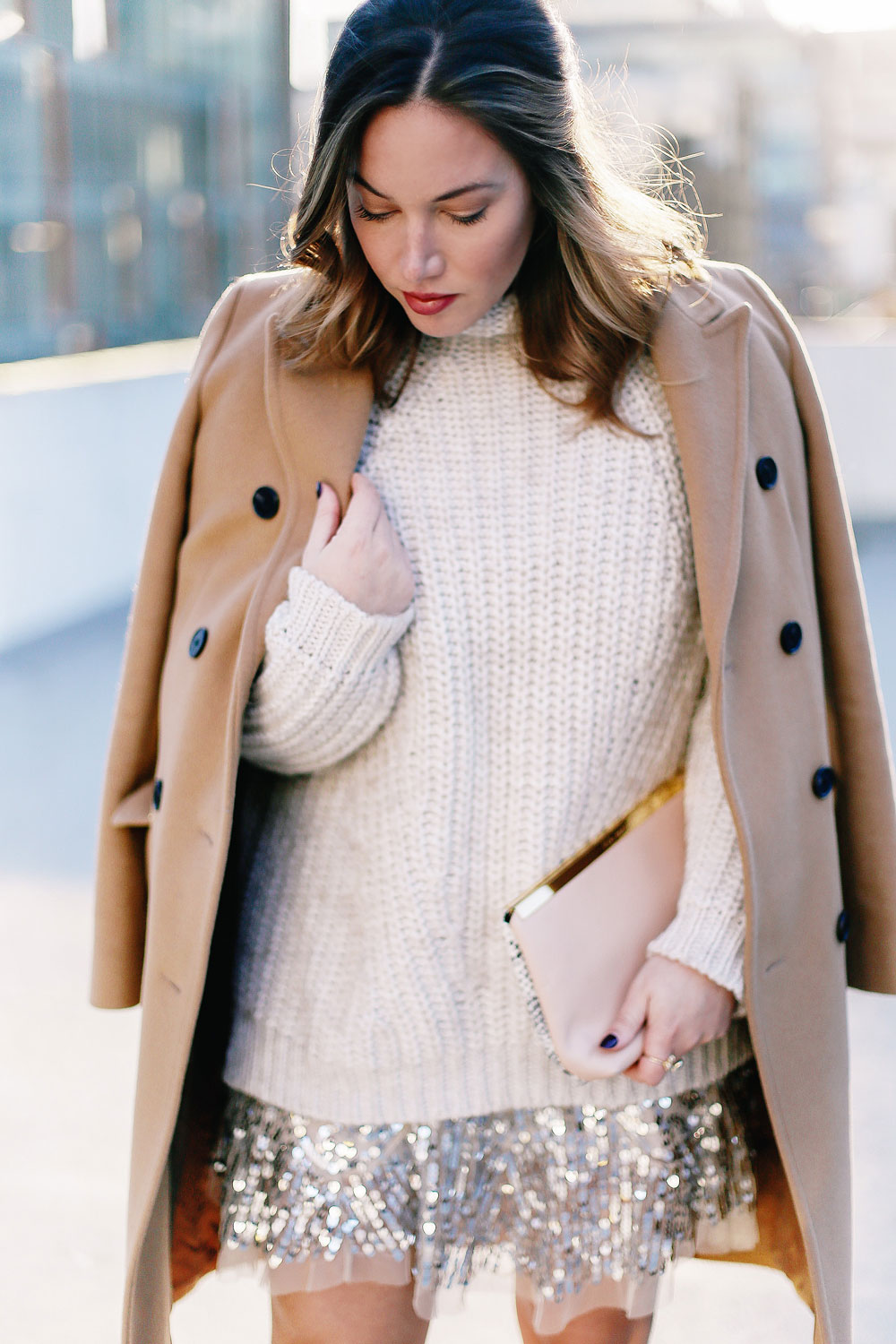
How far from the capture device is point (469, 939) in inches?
49.7

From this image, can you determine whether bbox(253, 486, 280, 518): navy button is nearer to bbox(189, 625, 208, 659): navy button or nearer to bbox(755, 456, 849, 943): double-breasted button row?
bbox(189, 625, 208, 659): navy button

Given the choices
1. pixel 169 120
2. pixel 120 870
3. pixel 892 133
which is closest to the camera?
pixel 120 870

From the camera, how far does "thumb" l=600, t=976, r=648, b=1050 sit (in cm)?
121

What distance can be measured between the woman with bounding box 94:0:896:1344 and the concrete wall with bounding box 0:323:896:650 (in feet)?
16.1

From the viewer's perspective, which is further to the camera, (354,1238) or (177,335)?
(177,335)

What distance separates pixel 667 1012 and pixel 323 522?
53 cm

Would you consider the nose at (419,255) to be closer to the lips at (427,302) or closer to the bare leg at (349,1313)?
the lips at (427,302)

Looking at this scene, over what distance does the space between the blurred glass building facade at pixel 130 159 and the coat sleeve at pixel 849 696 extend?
4312 millimetres

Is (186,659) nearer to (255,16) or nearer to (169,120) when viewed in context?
(169,120)

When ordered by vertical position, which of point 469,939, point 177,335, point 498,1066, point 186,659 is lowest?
point 498,1066

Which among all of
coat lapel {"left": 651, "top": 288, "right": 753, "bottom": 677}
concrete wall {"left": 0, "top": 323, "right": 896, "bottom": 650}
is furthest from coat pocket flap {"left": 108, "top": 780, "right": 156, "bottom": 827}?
concrete wall {"left": 0, "top": 323, "right": 896, "bottom": 650}

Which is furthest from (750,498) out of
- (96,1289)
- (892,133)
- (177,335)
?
(892,133)

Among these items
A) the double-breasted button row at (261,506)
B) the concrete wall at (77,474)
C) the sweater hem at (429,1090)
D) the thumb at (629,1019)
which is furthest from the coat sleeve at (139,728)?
the concrete wall at (77,474)

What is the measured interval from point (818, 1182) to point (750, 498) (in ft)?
2.15
